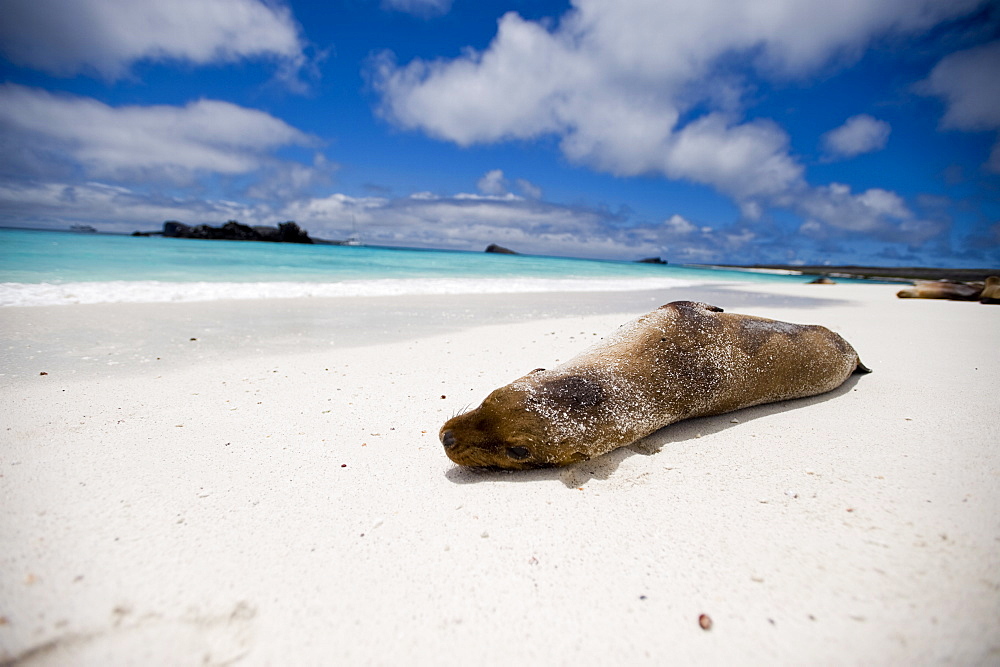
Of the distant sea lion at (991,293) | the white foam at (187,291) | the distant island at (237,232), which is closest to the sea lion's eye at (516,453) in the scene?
the white foam at (187,291)

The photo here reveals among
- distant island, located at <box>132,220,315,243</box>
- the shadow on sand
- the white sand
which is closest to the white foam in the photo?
the white sand

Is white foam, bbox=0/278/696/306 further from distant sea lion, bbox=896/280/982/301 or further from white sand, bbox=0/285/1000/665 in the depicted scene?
distant sea lion, bbox=896/280/982/301

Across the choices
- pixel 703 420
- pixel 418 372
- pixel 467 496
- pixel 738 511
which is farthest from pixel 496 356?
pixel 738 511

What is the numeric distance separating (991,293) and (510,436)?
1729 centimetres

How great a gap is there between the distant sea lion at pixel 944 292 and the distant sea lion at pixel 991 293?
0.90 meters

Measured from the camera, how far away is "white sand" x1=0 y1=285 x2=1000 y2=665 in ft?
4.24

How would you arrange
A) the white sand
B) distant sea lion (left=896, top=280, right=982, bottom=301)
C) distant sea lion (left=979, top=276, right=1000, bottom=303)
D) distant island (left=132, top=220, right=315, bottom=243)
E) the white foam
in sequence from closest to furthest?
1. the white sand
2. the white foam
3. distant sea lion (left=979, top=276, right=1000, bottom=303)
4. distant sea lion (left=896, top=280, right=982, bottom=301)
5. distant island (left=132, top=220, right=315, bottom=243)

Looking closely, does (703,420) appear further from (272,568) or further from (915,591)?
(272,568)

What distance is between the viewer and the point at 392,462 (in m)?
2.42

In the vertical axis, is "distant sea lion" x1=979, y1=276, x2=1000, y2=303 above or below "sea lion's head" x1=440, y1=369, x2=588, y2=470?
above

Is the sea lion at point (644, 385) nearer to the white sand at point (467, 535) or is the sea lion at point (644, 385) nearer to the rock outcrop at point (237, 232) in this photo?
the white sand at point (467, 535)

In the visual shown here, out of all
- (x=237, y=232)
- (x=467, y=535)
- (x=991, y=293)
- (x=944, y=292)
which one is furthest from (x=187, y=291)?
(x=237, y=232)

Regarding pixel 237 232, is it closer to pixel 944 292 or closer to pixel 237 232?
pixel 237 232

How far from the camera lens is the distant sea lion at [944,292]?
1328 centimetres
